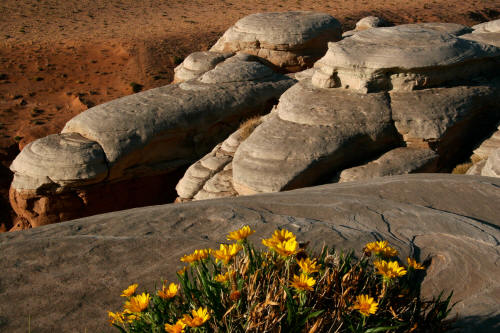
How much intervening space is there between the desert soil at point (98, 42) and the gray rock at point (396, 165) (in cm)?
714

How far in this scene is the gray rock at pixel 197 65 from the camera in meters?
11.3

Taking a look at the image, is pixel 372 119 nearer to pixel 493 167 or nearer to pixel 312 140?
pixel 312 140

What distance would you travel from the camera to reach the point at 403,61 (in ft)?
25.7

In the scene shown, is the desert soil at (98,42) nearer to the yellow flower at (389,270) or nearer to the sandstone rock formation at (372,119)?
the sandstone rock formation at (372,119)

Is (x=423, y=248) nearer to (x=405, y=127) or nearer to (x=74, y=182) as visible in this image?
(x=405, y=127)

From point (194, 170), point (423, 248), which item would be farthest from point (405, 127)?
point (423, 248)

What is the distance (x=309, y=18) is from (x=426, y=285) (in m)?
10.5

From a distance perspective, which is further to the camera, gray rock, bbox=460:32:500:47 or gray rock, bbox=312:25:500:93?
gray rock, bbox=460:32:500:47

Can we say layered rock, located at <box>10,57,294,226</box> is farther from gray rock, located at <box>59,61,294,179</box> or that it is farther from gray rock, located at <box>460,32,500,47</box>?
gray rock, located at <box>460,32,500,47</box>

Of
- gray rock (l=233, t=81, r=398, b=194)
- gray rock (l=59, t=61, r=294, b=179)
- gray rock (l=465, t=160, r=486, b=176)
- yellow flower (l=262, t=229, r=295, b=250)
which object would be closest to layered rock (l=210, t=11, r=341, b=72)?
gray rock (l=59, t=61, r=294, b=179)

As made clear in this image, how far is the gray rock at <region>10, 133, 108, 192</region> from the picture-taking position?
835cm

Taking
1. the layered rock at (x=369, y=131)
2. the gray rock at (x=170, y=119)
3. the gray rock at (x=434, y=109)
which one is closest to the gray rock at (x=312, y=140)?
the layered rock at (x=369, y=131)

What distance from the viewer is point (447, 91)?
8086mm

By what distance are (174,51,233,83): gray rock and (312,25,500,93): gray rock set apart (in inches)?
140
